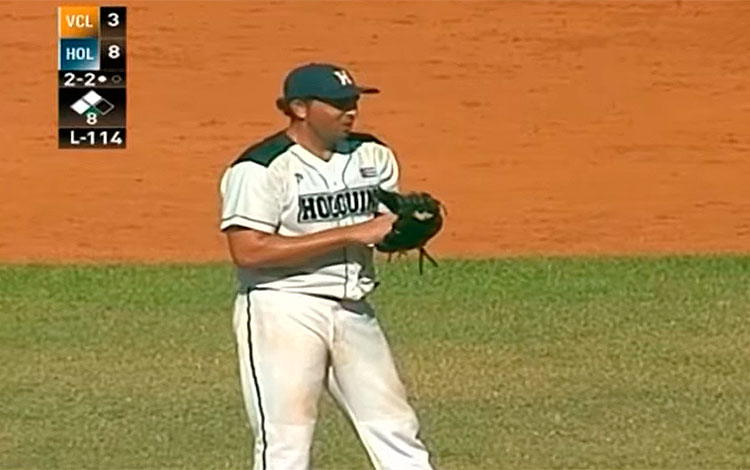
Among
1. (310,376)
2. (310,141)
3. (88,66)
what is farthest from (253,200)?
(88,66)

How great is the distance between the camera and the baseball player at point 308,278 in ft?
23.7

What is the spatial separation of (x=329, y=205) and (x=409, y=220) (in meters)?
0.29

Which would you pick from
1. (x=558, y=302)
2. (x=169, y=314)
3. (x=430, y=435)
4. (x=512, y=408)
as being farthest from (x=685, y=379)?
(x=169, y=314)

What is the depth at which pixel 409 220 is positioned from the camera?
24.0 ft

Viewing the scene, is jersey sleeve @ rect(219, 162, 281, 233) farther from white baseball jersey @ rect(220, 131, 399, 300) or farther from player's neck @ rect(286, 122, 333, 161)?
player's neck @ rect(286, 122, 333, 161)

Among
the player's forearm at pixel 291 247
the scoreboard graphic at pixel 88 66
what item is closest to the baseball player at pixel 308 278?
the player's forearm at pixel 291 247

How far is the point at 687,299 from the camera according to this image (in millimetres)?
15625

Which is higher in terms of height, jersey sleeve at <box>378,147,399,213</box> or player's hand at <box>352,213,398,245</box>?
jersey sleeve at <box>378,147,399,213</box>

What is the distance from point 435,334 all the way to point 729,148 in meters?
6.57

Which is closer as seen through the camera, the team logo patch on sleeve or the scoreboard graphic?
the team logo patch on sleeve

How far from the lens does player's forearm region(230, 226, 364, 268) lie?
7.16m

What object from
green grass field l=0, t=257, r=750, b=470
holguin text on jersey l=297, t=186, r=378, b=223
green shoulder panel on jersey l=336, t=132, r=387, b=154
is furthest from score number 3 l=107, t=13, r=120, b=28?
holguin text on jersey l=297, t=186, r=378, b=223

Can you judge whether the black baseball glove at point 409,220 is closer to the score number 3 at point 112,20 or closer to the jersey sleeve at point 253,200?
the jersey sleeve at point 253,200

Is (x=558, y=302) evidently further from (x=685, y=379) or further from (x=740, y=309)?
(x=685, y=379)
